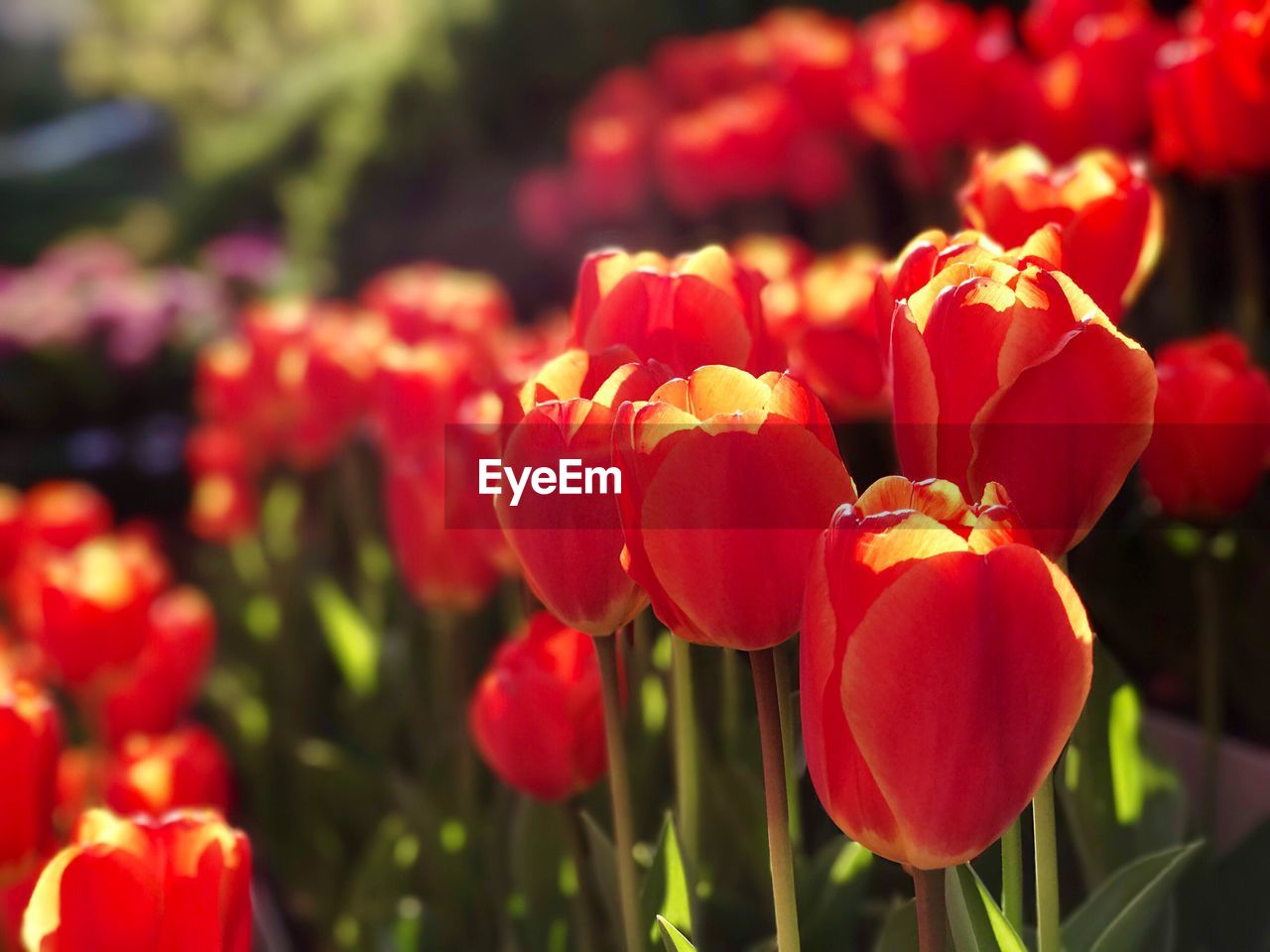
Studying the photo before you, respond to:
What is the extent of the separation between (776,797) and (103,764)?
850 mm

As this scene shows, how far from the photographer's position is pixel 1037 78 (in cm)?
93


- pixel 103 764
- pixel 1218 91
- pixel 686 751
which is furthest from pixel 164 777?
pixel 1218 91

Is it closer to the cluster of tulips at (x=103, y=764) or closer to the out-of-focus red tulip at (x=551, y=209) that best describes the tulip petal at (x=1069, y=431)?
the cluster of tulips at (x=103, y=764)

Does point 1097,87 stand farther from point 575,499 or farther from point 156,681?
point 156,681

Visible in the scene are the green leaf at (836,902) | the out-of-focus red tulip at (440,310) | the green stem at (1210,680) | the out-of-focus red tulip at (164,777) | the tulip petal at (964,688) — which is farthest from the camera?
the out-of-focus red tulip at (440,310)

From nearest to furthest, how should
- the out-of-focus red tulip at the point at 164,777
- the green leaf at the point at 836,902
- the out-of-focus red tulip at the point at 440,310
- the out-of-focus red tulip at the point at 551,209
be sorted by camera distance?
the green leaf at the point at 836,902 < the out-of-focus red tulip at the point at 164,777 < the out-of-focus red tulip at the point at 440,310 < the out-of-focus red tulip at the point at 551,209

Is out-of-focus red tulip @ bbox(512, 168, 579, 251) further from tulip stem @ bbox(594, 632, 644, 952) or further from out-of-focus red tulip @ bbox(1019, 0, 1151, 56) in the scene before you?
tulip stem @ bbox(594, 632, 644, 952)

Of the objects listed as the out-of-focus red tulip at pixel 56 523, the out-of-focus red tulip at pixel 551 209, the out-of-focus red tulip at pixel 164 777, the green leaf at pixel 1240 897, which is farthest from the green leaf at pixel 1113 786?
the out-of-focus red tulip at pixel 551 209

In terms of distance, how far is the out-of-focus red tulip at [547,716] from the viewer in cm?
60

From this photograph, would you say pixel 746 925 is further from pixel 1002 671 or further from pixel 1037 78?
pixel 1037 78

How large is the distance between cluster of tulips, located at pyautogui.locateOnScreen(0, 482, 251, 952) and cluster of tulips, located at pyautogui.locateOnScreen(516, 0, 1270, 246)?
640mm

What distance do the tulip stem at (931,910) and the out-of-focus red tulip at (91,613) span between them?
0.79 meters

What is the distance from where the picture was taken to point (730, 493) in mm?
356

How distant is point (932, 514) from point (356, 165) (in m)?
2.47
